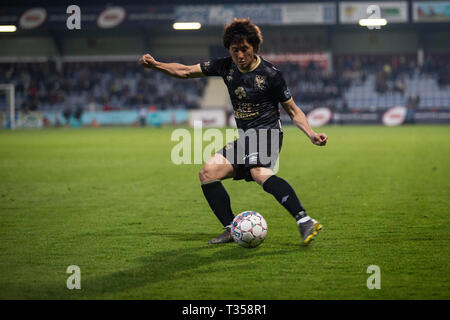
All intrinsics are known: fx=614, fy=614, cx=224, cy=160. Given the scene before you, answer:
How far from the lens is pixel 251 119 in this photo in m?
5.89

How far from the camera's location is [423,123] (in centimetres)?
3584

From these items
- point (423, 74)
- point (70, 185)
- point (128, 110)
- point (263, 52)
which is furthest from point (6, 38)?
point (70, 185)

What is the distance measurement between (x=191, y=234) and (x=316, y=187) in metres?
4.31

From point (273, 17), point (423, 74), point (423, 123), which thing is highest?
point (273, 17)

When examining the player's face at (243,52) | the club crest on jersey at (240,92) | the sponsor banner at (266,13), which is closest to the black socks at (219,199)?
the club crest on jersey at (240,92)

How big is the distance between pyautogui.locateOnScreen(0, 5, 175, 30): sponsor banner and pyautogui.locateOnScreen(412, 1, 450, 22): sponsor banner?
51.3 feet

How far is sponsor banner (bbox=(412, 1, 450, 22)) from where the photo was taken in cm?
3847

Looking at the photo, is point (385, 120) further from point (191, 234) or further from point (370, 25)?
point (191, 234)

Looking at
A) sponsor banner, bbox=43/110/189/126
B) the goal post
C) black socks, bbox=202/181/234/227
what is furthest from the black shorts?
the goal post

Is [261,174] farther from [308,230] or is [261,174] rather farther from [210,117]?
[210,117]

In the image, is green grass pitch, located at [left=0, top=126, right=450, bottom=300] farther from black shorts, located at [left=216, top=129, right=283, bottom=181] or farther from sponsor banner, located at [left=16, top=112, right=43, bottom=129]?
sponsor banner, located at [left=16, top=112, right=43, bottom=129]

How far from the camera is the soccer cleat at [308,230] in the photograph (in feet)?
17.9
